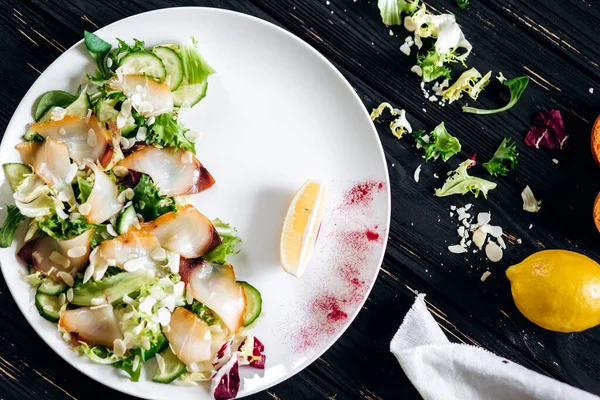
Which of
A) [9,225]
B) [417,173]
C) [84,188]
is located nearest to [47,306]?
[9,225]

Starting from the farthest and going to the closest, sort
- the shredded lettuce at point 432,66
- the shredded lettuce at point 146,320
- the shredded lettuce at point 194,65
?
the shredded lettuce at point 432,66, the shredded lettuce at point 194,65, the shredded lettuce at point 146,320

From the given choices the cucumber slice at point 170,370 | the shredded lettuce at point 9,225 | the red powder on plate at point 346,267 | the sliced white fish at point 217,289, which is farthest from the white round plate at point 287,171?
the shredded lettuce at point 9,225

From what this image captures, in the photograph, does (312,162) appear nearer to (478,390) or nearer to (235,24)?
(235,24)

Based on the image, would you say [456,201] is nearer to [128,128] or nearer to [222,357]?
[222,357]

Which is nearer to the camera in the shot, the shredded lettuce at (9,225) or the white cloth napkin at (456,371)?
the shredded lettuce at (9,225)

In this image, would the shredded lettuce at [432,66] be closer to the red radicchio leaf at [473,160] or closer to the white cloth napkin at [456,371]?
the red radicchio leaf at [473,160]

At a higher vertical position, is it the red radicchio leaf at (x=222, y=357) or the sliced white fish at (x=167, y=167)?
the sliced white fish at (x=167, y=167)
